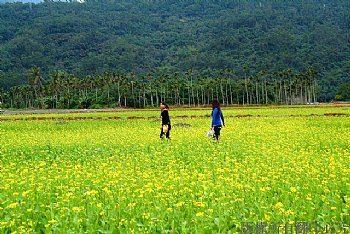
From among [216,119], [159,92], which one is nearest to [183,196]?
[216,119]

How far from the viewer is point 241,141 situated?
866 inches

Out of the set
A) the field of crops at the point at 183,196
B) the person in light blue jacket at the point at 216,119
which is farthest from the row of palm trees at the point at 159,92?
the field of crops at the point at 183,196

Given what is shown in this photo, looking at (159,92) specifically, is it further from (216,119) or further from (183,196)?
(183,196)

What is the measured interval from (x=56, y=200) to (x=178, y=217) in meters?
3.44

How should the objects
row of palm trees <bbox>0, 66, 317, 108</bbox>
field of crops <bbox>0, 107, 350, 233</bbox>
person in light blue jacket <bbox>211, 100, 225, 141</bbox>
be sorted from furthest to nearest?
1. row of palm trees <bbox>0, 66, 317, 108</bbox>
2. person in light blue jacket <bbox>211, 100, 225, 141</bbox>
3. field of crops <bbox>0, 107, 350, 233</bbox>

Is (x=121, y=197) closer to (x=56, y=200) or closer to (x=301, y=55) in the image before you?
(x=56, y=200)

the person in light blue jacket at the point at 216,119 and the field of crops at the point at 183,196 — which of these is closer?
the field of crops at the point at 183,196

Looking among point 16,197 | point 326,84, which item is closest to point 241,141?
point 16,197

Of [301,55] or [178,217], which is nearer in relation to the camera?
[178,217]

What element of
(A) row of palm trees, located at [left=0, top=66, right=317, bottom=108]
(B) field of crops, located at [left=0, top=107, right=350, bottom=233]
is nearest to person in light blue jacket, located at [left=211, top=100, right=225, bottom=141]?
(B) field of crops, located at [left=0, top=107, right=350, bottom=233]

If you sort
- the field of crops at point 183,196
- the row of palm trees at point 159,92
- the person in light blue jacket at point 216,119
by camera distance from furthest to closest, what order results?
the row of palm trees at point 159,92 → the person in light blue jacket at point 216,119 → the field of crops at point 183,196

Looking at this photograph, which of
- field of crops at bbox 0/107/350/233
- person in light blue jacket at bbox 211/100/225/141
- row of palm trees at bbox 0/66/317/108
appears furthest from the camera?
row of palm trees at bbox 0/66/317/108

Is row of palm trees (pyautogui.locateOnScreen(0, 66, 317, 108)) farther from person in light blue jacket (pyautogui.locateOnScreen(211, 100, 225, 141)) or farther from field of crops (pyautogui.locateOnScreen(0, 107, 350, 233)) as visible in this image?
field of crops (pyautogui.locateOnScreen(0, 107, 350, 233))

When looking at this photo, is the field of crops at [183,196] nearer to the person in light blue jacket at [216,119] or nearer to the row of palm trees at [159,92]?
the person in light blue jacket at [216,119]
